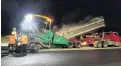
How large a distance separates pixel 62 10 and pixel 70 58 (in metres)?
0.57

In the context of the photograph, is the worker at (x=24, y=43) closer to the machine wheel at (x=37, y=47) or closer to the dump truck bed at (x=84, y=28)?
the machine wheel at (x=37, y=47)

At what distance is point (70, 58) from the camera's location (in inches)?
117

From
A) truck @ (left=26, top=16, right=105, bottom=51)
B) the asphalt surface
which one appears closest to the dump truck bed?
truck @ (left=26, top=16, right=105, bottom=51)

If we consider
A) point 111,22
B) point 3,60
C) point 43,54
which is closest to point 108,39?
point 111,22

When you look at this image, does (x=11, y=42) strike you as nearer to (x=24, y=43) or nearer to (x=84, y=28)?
(x=24, y=43)

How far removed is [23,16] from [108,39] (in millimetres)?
1166

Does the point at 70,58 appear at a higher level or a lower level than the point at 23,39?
lower

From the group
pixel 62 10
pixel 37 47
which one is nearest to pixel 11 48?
pixel 37 47

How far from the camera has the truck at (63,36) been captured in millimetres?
2824

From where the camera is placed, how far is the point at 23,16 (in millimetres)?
2752

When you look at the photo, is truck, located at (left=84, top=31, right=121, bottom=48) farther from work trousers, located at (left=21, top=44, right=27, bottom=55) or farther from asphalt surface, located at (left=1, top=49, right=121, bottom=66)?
work trousers, located at (left=21, top=44, right=27, bottom=55)

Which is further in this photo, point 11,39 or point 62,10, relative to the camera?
point 62,10

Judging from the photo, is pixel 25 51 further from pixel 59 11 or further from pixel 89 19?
pixel 89 19

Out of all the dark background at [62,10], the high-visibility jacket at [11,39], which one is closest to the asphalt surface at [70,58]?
the high-visibility jacket at [11,39]
